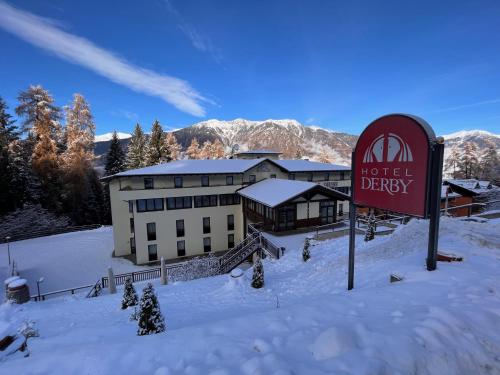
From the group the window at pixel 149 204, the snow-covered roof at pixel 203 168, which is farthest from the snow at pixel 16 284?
the snow-covered roof at pixel 203 168

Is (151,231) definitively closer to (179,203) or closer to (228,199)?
(179,203)

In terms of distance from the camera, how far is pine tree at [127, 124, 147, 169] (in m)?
49.6

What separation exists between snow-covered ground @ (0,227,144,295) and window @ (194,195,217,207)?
881cm

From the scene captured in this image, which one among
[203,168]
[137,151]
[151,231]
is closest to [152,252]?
[151,231]

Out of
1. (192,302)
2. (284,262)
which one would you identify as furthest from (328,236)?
(192,302)

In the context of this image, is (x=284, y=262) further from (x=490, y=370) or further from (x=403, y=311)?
(x=490, y=370)

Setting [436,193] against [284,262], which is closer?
[436,193]

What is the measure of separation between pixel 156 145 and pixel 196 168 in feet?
86.2

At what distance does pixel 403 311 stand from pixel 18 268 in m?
29.9

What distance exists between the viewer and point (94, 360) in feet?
11.5

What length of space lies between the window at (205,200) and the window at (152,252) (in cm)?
614

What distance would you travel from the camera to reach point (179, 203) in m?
26.5

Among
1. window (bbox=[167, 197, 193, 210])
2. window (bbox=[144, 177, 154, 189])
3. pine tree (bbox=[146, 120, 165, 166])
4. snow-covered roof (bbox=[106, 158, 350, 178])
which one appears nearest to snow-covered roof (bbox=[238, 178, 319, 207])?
snow-covered roof (bbox=[106, 158, 350, 178])

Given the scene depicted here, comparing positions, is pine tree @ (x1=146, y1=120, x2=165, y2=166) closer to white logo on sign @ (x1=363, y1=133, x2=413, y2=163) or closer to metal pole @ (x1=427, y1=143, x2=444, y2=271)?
white logo on sign @ (x1=363, y1=133, x2=413, y2=163)
